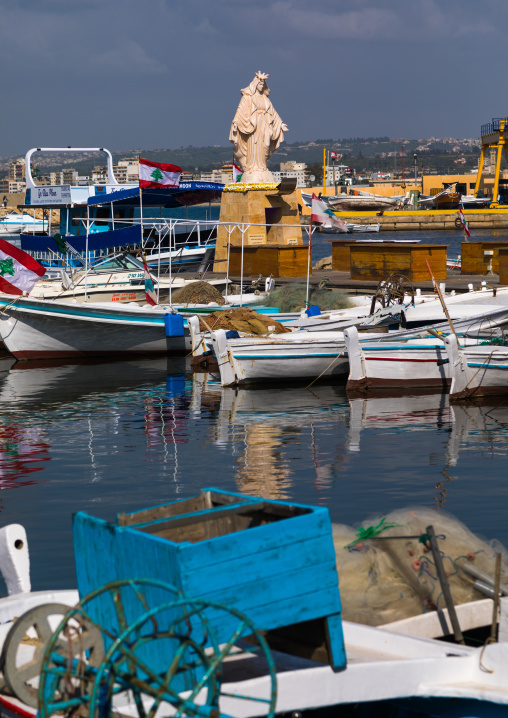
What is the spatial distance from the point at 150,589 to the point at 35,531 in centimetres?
569

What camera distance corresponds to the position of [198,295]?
2600cm

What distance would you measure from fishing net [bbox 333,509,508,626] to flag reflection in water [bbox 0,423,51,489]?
669cm

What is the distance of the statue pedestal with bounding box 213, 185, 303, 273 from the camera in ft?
116

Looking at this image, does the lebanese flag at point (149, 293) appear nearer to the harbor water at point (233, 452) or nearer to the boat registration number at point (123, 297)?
the boat registration number at point (123, 297)

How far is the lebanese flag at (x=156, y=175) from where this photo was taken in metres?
22.7

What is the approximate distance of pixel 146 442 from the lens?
47.2 feet

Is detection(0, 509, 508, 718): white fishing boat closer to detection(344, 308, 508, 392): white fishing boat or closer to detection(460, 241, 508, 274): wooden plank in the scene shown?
detection(344, 308, 508, 392): white fishing boat

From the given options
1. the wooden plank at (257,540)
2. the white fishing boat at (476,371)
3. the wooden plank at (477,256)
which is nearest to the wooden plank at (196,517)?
the wooden plank at (257,540)

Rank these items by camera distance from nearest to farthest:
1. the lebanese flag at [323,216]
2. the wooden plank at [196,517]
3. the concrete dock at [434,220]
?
the wooden plank at [196,517]
the lebanese flag at [323,216]
the concrete dock at [434,220]

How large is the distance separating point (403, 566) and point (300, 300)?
20.3 meters

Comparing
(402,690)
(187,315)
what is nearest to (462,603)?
(402,690)

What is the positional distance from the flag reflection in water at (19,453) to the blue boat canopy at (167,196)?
15640 mm

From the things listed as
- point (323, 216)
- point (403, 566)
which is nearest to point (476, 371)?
point (323, 216)

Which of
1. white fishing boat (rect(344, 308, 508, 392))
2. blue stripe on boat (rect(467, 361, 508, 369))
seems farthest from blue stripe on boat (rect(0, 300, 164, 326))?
blue stripe on boat (rect(467, 361, 508, 369))
